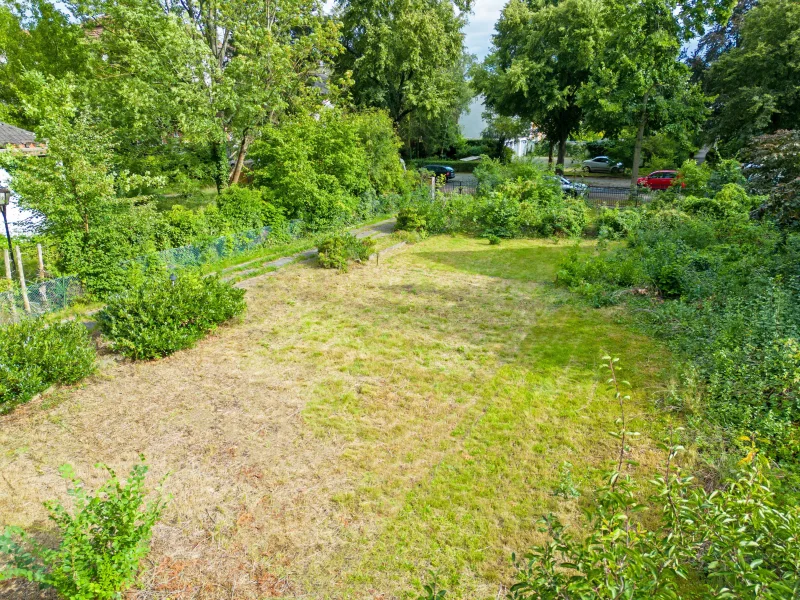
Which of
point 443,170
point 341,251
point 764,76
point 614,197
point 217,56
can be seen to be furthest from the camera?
point 443,170

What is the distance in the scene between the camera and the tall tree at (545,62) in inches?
879

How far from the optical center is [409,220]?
15.8 m

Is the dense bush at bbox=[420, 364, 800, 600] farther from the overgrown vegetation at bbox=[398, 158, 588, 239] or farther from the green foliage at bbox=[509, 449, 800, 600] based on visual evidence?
the overgrown vegetation at bbox=[398, 158, 588, 239]

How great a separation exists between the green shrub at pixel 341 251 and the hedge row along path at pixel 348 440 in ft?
9.54

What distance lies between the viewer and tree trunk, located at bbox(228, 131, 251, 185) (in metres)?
15.6

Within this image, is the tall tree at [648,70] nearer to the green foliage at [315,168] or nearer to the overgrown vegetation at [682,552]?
the green foliage at [315,168]

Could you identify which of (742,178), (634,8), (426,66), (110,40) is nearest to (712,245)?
(742,178)

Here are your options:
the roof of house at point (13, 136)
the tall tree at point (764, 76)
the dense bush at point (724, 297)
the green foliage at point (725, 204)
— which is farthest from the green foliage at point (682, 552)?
the tall tree at point (764, 76)

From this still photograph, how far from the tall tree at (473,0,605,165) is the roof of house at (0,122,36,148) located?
20.0 metres

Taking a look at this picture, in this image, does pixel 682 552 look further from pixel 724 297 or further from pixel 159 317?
pixel 159 317

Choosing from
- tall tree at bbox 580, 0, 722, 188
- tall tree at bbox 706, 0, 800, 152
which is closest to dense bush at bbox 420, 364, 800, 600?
tall tree at bbox 580, 0, 722, 188

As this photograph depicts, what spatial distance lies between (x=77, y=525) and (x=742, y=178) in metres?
16.7

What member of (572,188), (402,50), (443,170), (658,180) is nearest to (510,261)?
(572,188)

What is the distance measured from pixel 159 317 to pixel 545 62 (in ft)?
76.4
